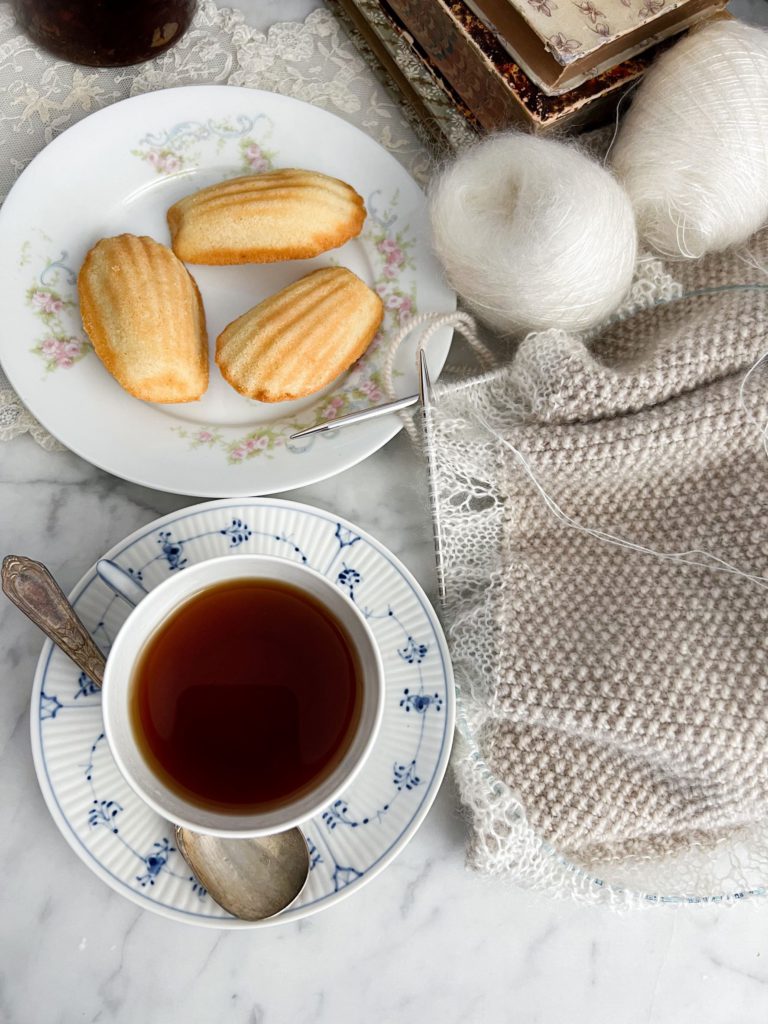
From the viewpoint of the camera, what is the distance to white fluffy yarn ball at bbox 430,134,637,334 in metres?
0.63

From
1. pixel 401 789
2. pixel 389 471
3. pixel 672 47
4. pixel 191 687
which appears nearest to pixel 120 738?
pixel 191 687

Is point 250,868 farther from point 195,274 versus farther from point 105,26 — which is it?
point 105,26

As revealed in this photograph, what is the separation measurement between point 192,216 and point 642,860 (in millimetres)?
622

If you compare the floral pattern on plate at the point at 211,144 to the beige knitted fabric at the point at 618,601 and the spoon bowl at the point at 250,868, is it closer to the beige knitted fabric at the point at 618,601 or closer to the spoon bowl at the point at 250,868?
the beige knitted fabric at the point at 618,601

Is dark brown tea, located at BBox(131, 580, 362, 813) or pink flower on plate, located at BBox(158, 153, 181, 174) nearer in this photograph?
dark brown tea, located at BBox(131, 580, 362, 813)

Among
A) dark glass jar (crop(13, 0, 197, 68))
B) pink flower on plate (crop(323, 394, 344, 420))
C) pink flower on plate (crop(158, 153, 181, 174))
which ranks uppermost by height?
dark glass jar (crop(13, 0, 197, 68))

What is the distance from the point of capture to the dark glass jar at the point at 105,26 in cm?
70

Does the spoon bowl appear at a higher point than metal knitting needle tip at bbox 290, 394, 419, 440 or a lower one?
lower

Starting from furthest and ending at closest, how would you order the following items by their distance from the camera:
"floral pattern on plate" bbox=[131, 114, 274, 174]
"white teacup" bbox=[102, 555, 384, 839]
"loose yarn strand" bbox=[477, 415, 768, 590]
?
"floral pattern on plate" bbox=[131, 114, 274, 174], "loose yarn strand" bbox=[477, 415, 768, 590], "white teacup" bbox=[102, 555, 384, 839]

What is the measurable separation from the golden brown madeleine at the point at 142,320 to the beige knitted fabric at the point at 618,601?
0.21 metres

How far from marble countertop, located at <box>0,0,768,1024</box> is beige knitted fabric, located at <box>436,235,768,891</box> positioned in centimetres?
6

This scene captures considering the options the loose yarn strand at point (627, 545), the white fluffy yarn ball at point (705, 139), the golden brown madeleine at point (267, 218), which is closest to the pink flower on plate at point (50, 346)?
the golden brown madeleine at point (267, 218)

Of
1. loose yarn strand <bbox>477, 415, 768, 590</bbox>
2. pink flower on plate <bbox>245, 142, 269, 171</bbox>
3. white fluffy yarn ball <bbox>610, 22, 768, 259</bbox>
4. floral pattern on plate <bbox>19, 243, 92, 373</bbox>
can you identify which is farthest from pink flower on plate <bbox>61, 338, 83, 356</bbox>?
white fluffy yarn ball <bbox>610, 22, 768, 259</bbox>

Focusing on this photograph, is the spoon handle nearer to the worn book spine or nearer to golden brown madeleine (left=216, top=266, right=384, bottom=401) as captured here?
golden brown madeleine (left=216, top=266, right=384, bottom=401)
